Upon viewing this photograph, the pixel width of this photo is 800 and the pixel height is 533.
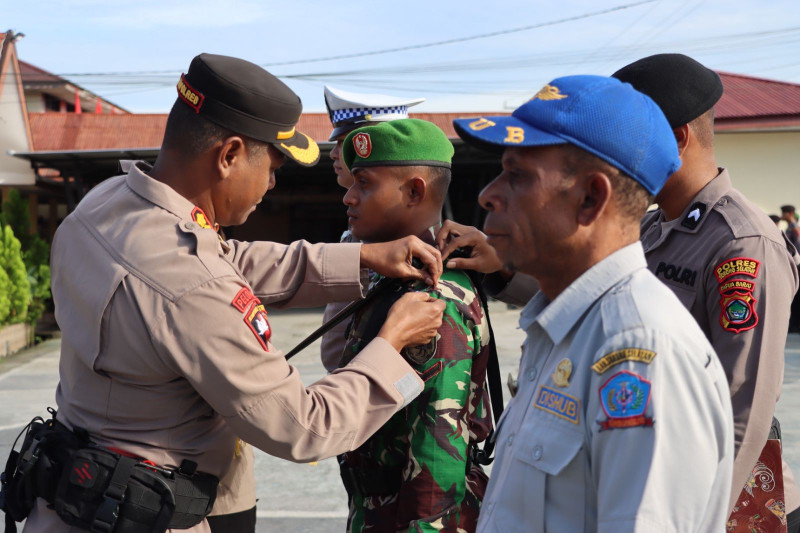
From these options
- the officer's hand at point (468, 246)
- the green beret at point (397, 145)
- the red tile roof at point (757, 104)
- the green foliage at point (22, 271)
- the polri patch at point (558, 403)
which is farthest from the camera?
the red tile roof at point (757, 104)

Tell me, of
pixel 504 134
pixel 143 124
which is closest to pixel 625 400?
pixel 504 134

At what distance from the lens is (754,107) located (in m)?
18.4

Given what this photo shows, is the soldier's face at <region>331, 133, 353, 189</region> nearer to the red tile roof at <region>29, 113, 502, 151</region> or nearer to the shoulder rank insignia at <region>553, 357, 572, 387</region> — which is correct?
the shoulder rank insignia at <region>553, 357, 572, 387</region>

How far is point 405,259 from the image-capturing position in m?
2.16

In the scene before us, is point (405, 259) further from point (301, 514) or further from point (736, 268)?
point (301, 514)

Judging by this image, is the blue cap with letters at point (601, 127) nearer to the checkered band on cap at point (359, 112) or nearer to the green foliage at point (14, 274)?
the checkered band on cap at point (359, 112)

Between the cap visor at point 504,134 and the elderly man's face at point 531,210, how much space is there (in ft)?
0.09

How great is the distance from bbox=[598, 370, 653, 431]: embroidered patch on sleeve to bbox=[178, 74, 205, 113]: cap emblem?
1318mm

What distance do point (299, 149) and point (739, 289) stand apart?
1.23 meters

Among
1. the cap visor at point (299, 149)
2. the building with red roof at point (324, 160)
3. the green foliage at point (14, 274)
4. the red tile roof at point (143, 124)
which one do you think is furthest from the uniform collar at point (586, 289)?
the red tile roof at point (143, 124)

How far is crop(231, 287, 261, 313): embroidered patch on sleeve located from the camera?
176 centimetres

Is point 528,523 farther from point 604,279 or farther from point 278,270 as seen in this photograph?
point 278,270

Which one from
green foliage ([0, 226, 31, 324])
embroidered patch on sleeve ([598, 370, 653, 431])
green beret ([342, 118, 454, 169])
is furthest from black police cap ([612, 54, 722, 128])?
green foliage ([0, 226, 31, 324])

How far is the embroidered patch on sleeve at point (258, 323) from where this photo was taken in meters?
1.77
